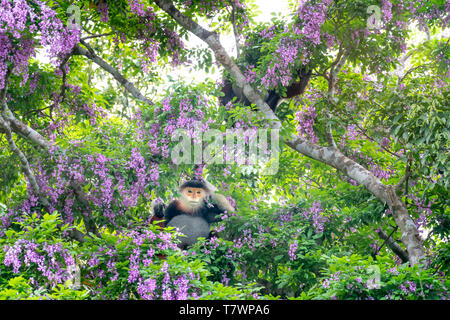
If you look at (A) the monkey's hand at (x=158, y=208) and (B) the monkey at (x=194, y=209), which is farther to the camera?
(A) the monkey's hand at (x=158, y=208)

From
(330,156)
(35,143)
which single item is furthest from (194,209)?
(35,143)

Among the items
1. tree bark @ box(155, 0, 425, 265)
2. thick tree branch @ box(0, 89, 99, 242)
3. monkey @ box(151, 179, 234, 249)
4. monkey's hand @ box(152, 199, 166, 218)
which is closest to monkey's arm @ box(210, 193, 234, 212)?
monkey @ box(151, 179, 234, 249)

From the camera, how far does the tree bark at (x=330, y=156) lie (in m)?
9.26

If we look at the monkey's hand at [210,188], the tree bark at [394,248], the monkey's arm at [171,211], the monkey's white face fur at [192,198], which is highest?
the monkey's hand at [210,188]

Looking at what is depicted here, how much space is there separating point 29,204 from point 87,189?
4.00ft

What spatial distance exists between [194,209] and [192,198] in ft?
0.63

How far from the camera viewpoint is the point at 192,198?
422 inches

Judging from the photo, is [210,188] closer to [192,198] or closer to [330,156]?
[192,198]

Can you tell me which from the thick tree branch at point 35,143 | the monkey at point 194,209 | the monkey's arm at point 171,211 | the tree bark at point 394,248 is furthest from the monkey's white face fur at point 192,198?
the tree bark at point 394,248

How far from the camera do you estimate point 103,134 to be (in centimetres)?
1116

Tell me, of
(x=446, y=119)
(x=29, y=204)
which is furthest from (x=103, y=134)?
(x=446, y=119)

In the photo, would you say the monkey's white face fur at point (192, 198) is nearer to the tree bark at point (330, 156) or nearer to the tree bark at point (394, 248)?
the tree bark at point (330, 156)

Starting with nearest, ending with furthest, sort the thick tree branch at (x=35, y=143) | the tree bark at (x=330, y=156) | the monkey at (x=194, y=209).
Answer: the tree bark at (x=330, y=156) < the thick tree branch at (x=35, y=143) < the monkey at (x=194, y=209)

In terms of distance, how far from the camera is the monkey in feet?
34.9
